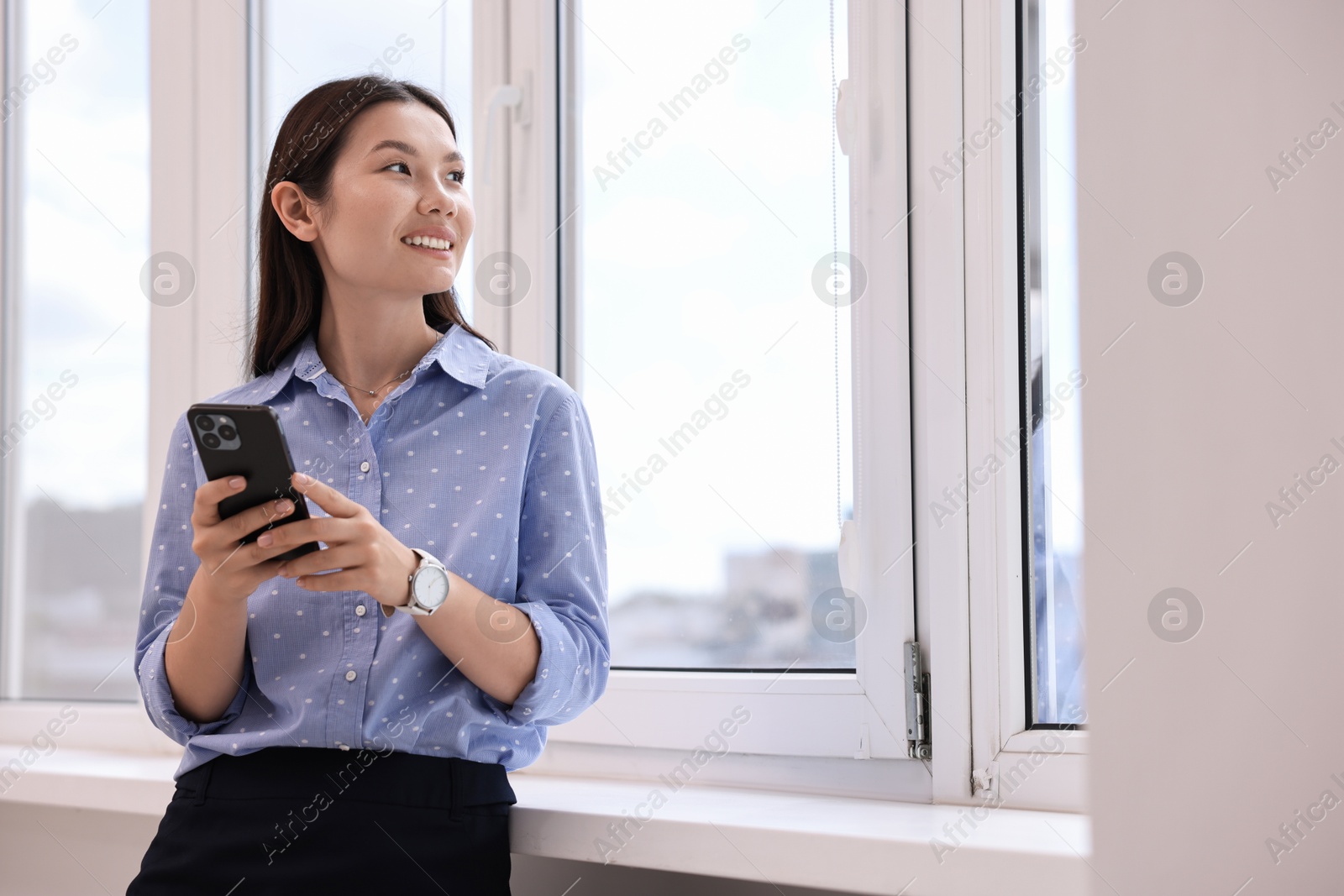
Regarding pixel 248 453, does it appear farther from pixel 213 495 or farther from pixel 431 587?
pixel 431 587

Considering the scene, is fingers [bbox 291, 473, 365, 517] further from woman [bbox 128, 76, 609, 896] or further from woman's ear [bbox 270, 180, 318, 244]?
woman's ear [bbox 270, 180, 318, 244]

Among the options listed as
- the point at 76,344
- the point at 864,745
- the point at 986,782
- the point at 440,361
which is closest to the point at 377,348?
the point at 440,361

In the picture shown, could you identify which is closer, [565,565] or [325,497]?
[325,497]

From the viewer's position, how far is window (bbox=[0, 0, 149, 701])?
5.75 feet

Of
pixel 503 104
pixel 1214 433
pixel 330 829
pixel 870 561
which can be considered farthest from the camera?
pixel 503 104

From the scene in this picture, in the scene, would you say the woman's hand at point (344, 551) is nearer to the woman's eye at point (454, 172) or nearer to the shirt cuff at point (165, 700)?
the shirt cuff at point (165, 700)

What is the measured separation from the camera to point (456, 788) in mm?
953

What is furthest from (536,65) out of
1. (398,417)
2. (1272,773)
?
(1272,773)

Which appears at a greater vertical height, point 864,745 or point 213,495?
point 213,495

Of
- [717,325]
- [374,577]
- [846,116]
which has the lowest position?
[374,577]

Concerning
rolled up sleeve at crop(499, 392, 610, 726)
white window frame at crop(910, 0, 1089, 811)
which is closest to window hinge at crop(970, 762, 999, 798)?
white window frame at crop(910, 0, 1089, 811)

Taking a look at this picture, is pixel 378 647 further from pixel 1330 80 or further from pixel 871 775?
pixel 1330 80

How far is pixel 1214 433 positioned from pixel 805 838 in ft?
1.96

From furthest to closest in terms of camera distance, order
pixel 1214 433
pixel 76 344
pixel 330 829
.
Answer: pixel 76 344
pixel 330 829
pixel 1214 433
